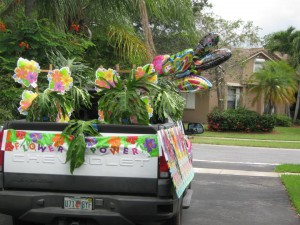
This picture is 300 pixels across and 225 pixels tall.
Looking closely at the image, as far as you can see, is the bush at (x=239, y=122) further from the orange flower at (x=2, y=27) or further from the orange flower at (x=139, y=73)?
the orange flower at (x=139, y=73)

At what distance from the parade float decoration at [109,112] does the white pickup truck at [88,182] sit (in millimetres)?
29

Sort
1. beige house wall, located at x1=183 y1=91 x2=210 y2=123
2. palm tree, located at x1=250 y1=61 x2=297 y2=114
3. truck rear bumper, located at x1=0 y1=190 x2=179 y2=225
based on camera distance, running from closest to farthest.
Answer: truck rear bumper, located at x1=0 y1=190 x2=179 y2=225 < palm tree, located at x1=250 y1=61 x2=297 y2=114 < beige house wall, located at x1=183 y1=91 x2=210 y2=123

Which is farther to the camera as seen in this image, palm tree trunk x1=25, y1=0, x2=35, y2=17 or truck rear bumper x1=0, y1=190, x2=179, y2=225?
palm tree trunk x1=25, y1=0, x2=35, y2=17

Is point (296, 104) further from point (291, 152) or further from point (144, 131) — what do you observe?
point (144, 131)

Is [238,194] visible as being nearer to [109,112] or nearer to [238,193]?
[238,193]

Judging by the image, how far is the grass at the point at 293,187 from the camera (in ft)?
26.4

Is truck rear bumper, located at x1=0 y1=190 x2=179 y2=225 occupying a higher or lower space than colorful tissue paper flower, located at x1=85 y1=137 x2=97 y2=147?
lower

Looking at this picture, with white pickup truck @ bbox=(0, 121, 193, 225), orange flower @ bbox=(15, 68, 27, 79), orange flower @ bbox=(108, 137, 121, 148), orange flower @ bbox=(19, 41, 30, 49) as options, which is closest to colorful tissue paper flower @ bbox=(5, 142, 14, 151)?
white pickup truck @ bbox=(0, 121, 193, 225)

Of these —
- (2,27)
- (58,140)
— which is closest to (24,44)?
(2,27)

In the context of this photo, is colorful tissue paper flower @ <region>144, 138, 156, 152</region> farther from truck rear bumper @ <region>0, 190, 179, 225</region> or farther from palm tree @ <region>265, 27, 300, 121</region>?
palm tree @ <region>265, 27, 300, 121</region>

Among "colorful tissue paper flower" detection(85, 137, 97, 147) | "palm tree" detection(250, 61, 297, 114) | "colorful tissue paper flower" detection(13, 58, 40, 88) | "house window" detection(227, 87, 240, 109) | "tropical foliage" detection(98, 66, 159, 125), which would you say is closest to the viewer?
"colorful tissue paper flower" detection(85, 137, 97, 147)

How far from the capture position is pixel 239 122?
28328mm

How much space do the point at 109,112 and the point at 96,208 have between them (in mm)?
1206

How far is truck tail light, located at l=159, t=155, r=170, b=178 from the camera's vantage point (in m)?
4.88
